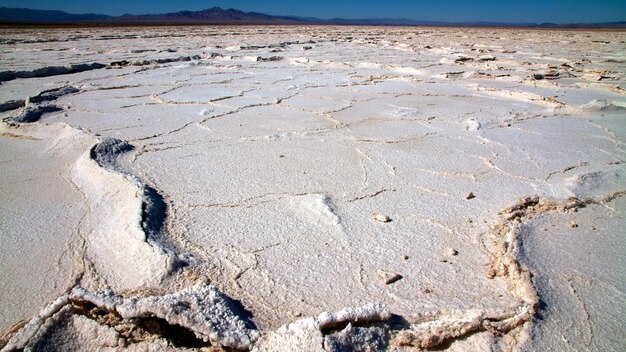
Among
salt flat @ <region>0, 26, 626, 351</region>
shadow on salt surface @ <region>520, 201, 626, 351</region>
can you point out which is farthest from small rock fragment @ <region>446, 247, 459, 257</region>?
shadow on salt surface @ <region>520, 201, 626, 351</region>

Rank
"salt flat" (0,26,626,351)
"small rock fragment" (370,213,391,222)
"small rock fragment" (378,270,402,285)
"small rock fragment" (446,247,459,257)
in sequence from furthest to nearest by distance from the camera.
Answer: "small rock fragment" (370,213,391,222)
"small rock fragment" (446,247,459,257)
"small rock fragment" (378,270,402,285)
"salt flat" (0,26,626,351)

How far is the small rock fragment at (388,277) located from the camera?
1192 millimetres

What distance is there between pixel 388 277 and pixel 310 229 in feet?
1.25

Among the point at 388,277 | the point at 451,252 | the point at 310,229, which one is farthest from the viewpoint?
the point at 310,229

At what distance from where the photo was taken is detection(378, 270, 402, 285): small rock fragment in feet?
3.91

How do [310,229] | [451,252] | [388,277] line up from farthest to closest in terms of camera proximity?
[310,229] < [451,252] < [388,277]

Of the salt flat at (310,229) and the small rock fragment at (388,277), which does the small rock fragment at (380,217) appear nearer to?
the salt flat at (310,229)

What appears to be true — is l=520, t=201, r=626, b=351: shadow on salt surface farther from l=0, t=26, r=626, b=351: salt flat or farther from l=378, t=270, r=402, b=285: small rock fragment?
l=378, t=270, r=402, b=285: small rock fragment

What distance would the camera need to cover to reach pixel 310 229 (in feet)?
4.90

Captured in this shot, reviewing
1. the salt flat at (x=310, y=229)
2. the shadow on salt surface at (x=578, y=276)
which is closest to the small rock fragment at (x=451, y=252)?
the salt flat at (x=310, y=229)

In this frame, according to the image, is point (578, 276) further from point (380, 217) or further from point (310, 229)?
point (310, 229)

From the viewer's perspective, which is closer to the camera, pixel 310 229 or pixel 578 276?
pixel 578 276

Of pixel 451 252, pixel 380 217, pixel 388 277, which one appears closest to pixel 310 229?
pixel 380 217

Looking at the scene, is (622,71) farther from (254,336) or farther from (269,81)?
(254,336)
